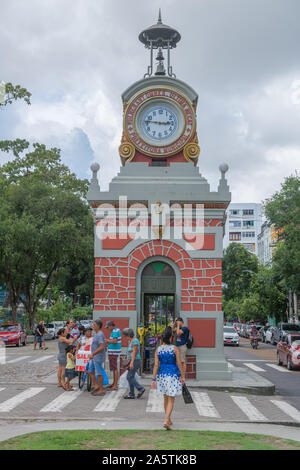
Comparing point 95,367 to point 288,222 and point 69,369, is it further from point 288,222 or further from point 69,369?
point 288,222

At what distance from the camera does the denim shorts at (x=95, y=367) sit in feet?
43.8

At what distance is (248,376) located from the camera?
56.3 ft

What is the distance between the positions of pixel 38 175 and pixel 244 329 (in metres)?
26.7

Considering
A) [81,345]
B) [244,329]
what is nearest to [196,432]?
[81,345]

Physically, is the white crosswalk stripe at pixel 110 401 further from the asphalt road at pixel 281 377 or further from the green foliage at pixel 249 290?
the green foliage at pixel 249 290

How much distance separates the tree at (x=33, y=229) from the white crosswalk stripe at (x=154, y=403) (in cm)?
2327

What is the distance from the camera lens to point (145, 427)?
9.21 m

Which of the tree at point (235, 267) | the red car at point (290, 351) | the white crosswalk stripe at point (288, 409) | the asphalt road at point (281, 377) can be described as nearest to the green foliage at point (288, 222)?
the asphalt road at point (281, 377)

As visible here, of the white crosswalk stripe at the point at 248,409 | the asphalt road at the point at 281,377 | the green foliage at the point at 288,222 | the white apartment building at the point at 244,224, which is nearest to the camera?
the white crosswalk stripe at the point at 248,409

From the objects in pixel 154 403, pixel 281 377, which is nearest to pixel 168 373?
pixel 154 403

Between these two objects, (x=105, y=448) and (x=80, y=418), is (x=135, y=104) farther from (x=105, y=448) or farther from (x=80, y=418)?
(x=105, y=448)

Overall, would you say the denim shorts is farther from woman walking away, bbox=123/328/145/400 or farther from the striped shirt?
woman walking away, bbox=123/328/145/400

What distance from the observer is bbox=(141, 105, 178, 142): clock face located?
59.0 ft

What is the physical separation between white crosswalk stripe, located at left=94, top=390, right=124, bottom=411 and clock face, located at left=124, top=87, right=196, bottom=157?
8.03m
